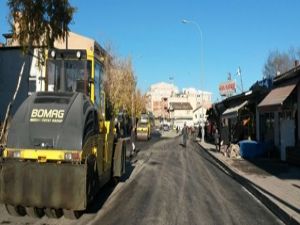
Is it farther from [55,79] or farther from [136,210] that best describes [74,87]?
[136,210]

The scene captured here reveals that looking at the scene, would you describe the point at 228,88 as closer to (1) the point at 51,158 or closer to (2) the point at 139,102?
(2) the point at 139,102

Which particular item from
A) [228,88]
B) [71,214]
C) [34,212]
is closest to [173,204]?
[71,214]

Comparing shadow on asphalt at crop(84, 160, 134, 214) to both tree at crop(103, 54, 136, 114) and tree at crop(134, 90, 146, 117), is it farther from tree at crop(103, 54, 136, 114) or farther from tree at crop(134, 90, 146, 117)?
tree at crop(134, 90, 146, 117)

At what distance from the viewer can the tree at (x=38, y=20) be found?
2161 cm

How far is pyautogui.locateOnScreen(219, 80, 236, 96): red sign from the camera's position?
65938mm

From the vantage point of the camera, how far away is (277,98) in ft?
78.2

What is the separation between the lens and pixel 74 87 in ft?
46.6

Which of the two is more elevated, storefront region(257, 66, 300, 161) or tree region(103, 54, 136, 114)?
tree region(103, 54, 136, 114)

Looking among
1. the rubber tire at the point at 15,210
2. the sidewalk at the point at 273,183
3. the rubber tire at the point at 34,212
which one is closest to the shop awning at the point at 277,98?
the sidewalk at the point at 273,183

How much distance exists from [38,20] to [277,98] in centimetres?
1052

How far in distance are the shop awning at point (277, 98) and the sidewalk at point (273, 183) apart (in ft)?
8.11

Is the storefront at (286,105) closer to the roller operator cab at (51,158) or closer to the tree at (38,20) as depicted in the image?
the tree at (38,20)

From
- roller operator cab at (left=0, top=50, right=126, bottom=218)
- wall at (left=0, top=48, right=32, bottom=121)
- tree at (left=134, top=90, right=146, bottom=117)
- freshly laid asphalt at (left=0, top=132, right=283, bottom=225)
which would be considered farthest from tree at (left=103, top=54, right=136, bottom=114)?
roller operator cab at (left=0, top=50, right=126, bottom=218)

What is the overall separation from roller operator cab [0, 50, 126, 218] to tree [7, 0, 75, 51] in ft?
32.2
